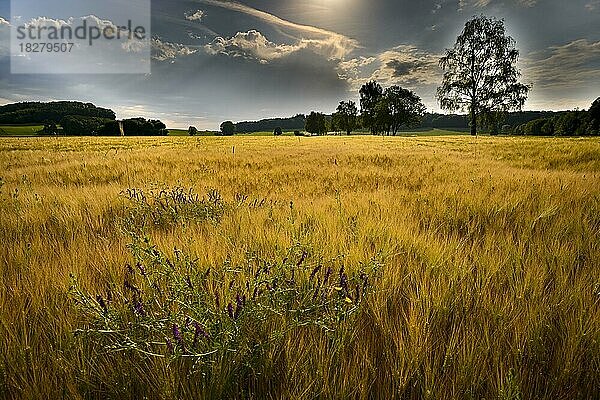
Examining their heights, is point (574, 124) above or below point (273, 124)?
below

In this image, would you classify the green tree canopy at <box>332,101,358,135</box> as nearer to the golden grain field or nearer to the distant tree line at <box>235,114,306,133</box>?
the distant tree line at <box>235,114,306,133</box>

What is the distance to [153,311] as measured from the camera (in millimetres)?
1441

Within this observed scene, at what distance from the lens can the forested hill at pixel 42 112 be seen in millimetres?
82812

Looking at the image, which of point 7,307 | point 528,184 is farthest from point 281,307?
point 528,184

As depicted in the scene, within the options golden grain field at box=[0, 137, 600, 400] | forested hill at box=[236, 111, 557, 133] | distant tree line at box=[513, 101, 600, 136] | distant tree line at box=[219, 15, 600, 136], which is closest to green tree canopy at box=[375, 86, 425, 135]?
distant tree line at box=[219, 15, 600, 136]

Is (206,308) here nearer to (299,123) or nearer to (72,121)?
(72,121)

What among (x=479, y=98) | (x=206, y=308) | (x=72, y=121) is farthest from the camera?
(x=72, y=121)

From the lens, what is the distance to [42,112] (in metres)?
84.1

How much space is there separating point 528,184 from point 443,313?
396 cm

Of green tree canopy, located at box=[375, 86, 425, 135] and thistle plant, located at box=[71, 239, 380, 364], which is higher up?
green tree canopy, located at box=[375, 86, 425, 135]

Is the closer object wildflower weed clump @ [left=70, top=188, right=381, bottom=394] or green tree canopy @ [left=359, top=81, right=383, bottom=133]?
wildflower weed clump @ [left=70, top=188, right=381, bottom=394]

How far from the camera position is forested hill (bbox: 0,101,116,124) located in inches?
3260

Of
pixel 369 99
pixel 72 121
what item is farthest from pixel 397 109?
pixel 72 121

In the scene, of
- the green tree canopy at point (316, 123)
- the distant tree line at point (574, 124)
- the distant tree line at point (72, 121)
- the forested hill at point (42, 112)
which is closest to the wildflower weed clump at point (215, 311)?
the distant tree line at point (574, 124)
